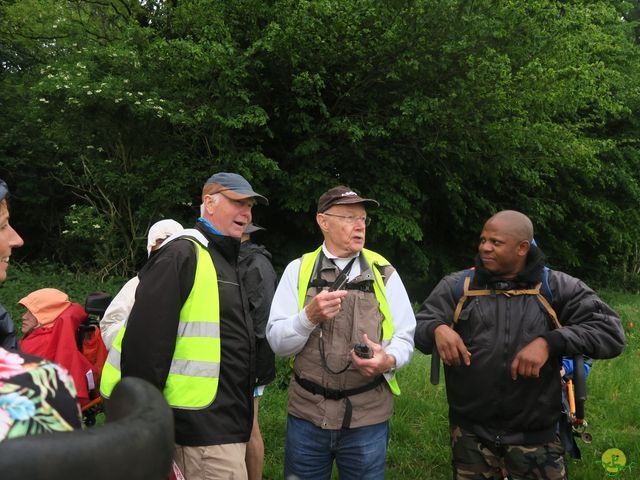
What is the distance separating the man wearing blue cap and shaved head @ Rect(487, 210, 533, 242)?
1.45m

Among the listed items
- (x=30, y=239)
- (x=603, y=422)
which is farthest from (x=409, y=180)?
(x=30, y=239)

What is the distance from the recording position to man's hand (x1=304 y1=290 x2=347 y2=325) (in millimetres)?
2566

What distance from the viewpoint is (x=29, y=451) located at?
2.34 ft

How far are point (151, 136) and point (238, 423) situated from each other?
8.84 meters

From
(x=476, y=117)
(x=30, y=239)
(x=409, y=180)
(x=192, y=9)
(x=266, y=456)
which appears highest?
(x=192, y=9)

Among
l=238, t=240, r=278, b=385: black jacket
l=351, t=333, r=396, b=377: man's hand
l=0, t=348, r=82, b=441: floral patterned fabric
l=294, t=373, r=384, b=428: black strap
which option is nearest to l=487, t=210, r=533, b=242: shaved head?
l=351, t=333, r=396, b=377: man's hand

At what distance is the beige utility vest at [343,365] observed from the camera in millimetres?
2830

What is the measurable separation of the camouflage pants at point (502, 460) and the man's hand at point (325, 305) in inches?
44.4

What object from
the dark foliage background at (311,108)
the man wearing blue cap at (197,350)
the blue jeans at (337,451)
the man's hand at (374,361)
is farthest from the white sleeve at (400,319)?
the dark foliage background at (311,108)

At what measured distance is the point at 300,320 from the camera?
2.72 meters

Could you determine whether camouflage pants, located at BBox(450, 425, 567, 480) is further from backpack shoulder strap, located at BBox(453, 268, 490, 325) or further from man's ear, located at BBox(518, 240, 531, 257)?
man's ear, located at BBox(518, 240, 531, 257)

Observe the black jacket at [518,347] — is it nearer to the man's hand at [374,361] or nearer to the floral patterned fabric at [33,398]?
the man's hand at [374,361]

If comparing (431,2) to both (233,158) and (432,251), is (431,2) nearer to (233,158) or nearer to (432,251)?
(233,158)

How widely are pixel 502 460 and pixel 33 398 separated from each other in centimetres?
268
